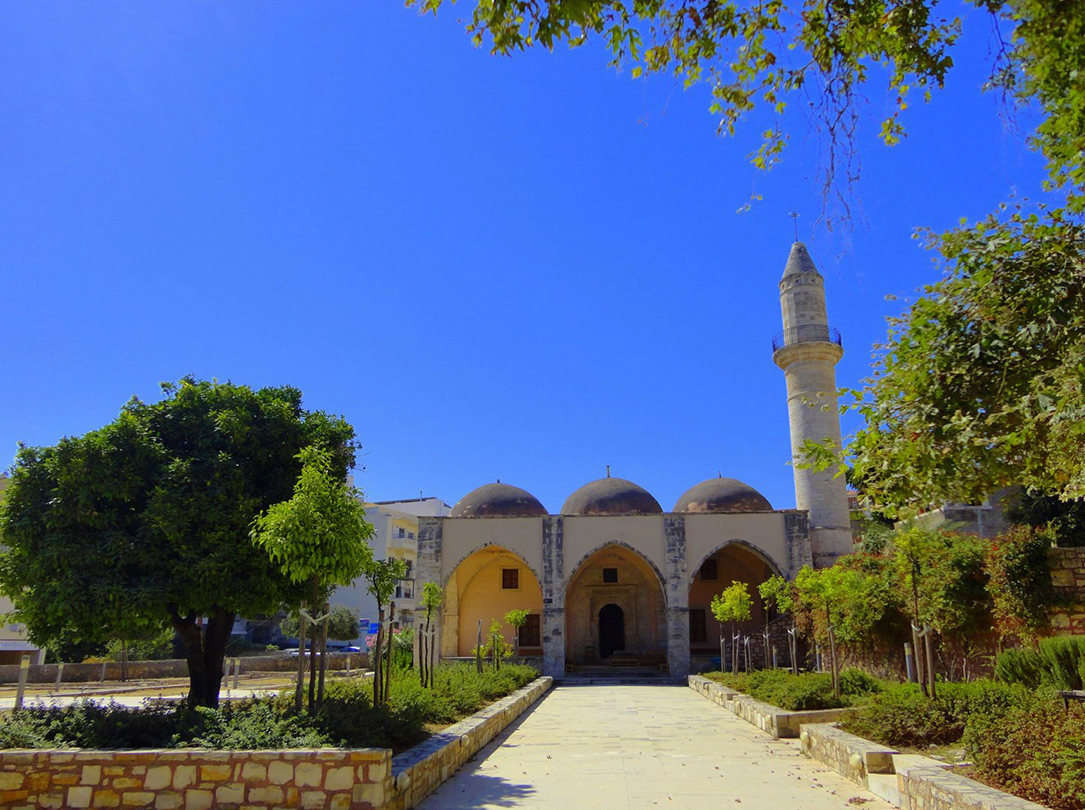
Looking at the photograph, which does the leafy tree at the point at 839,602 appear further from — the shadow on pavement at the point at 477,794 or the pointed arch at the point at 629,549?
the pointed arch at the point at 629,549

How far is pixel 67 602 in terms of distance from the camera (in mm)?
7219

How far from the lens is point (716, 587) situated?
83.0 feet

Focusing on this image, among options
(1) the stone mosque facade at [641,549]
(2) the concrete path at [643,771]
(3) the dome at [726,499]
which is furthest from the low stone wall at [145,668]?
(2) the concrete path at [643,771]

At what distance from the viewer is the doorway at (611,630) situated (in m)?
26.0

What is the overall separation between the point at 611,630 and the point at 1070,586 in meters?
17.8

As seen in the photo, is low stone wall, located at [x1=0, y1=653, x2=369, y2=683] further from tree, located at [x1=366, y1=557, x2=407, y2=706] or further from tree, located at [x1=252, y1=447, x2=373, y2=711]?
tree, located at [x1=252, y1=447, x2=373, y2=711]

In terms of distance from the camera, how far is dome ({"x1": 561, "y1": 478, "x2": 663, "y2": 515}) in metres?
24.3

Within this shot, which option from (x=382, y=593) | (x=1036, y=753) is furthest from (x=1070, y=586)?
(x=382, y=593)

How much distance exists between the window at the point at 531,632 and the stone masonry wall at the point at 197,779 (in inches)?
830

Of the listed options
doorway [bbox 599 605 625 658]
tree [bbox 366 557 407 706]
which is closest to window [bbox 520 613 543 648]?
doorway [bbox 599 605 625 658]

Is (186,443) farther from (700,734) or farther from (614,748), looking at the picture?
(700,734)

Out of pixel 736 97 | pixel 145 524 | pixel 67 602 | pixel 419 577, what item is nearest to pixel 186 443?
pixel 145 524

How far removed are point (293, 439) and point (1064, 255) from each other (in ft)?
23.6

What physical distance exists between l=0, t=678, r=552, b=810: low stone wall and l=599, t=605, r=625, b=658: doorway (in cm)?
2176
